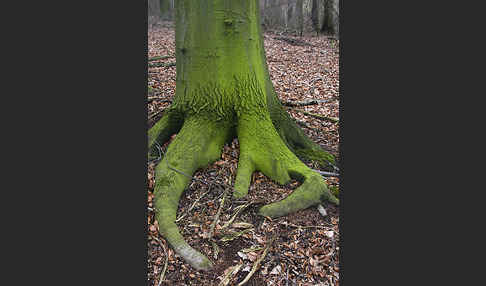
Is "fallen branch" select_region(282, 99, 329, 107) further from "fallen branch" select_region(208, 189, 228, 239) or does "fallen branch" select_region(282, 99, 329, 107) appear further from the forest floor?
"fallen branch" select_region(208, 189, 228, 239)

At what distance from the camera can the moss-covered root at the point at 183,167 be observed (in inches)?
105

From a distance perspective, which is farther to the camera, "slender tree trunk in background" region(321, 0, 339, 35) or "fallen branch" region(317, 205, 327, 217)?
Answer: "slender tree trunk in background" region(321, 0, 339, 35)

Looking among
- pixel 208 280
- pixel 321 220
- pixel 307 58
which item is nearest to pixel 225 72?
pixel 321 220

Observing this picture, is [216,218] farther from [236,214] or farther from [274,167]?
[274,167]

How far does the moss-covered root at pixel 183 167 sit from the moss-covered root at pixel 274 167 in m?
0.32

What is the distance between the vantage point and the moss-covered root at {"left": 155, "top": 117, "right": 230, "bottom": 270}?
2680mm

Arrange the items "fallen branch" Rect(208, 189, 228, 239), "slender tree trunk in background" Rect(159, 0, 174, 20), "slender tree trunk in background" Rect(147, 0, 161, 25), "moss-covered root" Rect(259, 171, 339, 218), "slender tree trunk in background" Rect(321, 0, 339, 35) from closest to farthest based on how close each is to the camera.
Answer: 1. "fallen branch" Rect(208, 189, 228, 239)
2. "moss-covered root" Rect(259, 171, 339, 218)
3. "slender tree trunk in background" Rect(321, 0, 339, 35)
4. "slender tree trunk in background" Rect(147, 0, 161, 25)
5. "slender tree trunk in background" Rect(159, 0, 174, 20)

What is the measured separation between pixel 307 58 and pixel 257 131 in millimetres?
7924

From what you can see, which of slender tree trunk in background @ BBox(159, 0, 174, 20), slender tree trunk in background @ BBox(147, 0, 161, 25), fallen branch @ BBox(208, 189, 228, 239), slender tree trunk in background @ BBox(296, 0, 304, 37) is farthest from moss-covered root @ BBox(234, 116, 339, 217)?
slender tree trunk in background @ BBox(159, 0, 174, 20)

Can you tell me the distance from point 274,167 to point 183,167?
100 cm

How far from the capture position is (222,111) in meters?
3.49

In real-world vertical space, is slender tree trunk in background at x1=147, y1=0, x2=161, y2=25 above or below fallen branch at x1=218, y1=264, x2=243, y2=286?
above

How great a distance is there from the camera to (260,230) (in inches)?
113

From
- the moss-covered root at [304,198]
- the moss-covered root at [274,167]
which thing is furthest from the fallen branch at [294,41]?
the moss-covered root at [304,198]
